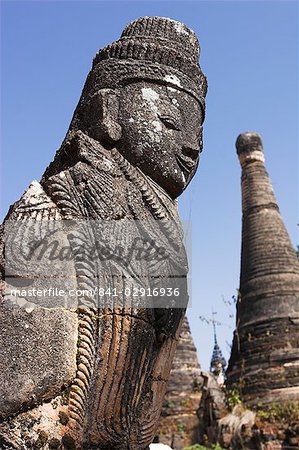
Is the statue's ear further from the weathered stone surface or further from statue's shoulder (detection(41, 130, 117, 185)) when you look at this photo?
the weathered stone surface

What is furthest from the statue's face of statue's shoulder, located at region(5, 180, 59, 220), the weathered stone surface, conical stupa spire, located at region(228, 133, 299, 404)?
the weathered stone surface

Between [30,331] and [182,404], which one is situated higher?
[182,404]

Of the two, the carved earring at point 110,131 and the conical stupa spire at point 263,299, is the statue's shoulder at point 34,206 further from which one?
the conical stupa spire at point 263,299

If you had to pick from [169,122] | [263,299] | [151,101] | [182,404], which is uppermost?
[263,299]

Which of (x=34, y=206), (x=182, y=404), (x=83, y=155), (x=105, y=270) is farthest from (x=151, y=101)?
(x=182, y=404)

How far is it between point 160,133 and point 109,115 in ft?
1.05

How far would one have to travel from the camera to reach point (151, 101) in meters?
3.63

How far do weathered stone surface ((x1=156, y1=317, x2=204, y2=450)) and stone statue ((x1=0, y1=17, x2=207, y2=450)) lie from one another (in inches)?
452

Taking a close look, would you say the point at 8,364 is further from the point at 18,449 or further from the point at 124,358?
the point at 124,358

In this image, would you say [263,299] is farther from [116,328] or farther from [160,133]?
[116,328]

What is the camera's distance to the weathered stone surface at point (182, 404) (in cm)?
1449

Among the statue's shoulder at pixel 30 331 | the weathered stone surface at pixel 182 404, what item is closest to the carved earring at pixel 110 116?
the statue's shoulder at pixel 30 331

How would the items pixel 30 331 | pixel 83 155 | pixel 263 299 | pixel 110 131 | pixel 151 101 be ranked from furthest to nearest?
pixel 263 299
pixel 151 101
pixel 110 131
pixel 83 155
pixel 30 331

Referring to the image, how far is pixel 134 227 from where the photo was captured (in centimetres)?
321
